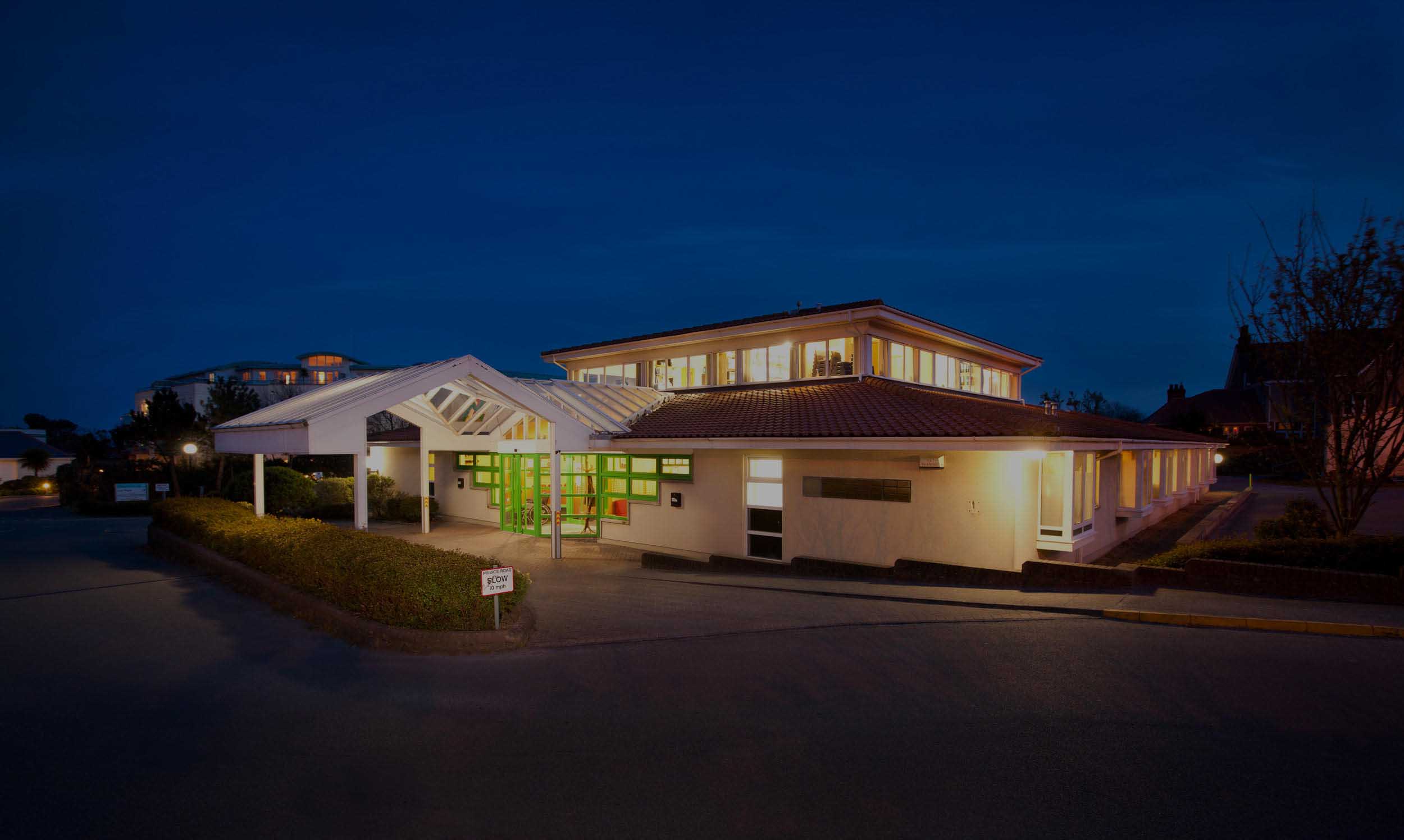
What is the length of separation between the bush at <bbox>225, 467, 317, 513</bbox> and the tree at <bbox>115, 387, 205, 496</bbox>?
19.0ft

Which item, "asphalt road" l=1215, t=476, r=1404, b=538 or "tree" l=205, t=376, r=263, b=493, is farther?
"tree" l=205, t=376, r=263, b=493

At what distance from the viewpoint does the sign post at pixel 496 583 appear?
796 centimetres

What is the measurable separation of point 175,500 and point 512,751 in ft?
56.1

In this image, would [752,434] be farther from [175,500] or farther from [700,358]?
[175,500]

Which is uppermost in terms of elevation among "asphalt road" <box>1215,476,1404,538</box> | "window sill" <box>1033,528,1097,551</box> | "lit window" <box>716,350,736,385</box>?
"lit window" <box>716,350,736,385</box>

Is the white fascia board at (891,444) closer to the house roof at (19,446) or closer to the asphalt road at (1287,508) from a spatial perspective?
the asphalt road at (1287,508)

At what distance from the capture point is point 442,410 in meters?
18.7

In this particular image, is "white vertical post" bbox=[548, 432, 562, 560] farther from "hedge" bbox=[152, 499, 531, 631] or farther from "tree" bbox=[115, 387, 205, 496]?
"tree" bbox=[115, 387, 205, 496]

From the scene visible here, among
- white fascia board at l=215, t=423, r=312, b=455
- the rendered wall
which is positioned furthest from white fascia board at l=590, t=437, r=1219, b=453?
white fascia board at l=215, t=423, r=312, b=455

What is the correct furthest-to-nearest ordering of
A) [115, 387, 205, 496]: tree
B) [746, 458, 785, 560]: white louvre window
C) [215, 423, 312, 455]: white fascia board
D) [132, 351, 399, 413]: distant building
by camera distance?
1. [132, 351, 399, 413]: distant building
2. [115, 387, 205, 496]: tree
3. [746, 458, 785, 560]: white louvre window
4. [215, 423, 312, 455]: white fascia board

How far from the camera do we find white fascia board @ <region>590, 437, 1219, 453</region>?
1108 cm

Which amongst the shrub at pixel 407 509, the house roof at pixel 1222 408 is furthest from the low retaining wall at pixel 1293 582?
the house roof at pixel 1222 408

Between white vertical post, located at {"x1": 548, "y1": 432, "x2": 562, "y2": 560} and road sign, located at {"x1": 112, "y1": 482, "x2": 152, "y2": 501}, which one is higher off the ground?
white vertical post, located at {"x1": 548, "y1": 432, "x2": 562, "y2": 560}

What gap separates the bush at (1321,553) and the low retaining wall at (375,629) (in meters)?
10.1
